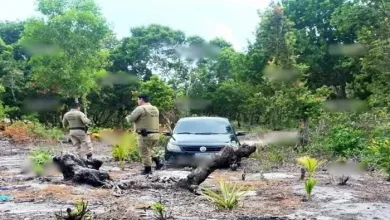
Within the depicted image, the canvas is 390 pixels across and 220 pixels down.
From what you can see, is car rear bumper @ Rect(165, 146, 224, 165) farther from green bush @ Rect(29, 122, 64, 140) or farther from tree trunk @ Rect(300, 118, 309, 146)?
green bush @ Rect(29, 122, 64, 140)

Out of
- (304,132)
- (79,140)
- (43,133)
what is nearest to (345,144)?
(304,132)

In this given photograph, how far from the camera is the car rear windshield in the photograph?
13.4 metres

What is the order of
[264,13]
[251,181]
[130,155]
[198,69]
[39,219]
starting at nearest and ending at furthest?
1. [39,219]
2. [251,181]
3. [130,155]
4. [264,13]
5. [198,69]

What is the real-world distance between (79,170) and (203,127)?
490 centimetres

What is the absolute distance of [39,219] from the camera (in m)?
6.03

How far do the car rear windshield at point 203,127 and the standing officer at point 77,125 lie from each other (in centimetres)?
225

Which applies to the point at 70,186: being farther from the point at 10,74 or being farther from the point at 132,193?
the point at 10,74

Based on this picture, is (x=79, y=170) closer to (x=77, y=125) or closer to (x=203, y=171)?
(x=203, y=171)

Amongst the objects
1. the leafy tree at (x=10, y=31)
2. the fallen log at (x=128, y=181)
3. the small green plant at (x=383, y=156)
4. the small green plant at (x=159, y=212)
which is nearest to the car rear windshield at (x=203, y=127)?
the small green plant at (x=383, y=156)

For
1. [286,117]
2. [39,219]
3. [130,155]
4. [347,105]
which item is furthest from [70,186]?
[347,105]

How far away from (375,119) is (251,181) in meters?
8.02

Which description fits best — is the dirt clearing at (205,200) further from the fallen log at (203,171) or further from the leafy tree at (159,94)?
the leafy tree at (159,94)

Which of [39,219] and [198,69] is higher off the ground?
[198,69]

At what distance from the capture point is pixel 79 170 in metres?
9.21
